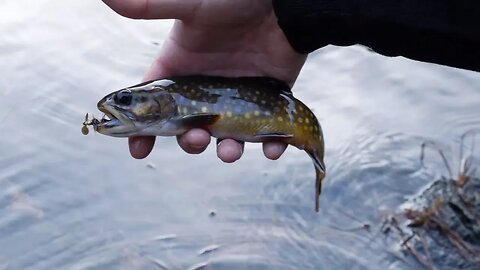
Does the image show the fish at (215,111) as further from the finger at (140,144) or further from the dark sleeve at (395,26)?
the dark sleeve at (395,26)

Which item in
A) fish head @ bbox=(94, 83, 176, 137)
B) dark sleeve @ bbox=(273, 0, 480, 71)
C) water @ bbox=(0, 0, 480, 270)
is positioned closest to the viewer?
dark sleeve @ bbox=(273, 0, 480, 71)

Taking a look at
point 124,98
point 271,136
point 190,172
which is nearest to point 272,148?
point 271,136

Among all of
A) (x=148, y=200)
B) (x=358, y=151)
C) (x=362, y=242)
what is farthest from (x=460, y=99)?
(x=148, y=200)

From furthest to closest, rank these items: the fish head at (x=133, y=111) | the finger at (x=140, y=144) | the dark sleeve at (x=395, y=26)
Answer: the finger at (x=140, y=144) < the fish head at (x=133, y=111) < the dark sleeve at (x=395, y=26)

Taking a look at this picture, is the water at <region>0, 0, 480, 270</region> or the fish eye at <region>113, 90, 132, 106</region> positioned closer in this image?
the fish eye at <region>113, 90, 132, 106</region>

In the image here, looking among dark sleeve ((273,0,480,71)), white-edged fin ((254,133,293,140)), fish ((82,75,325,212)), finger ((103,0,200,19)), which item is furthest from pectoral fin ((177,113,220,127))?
dark sleeve ((273,0,480,71))

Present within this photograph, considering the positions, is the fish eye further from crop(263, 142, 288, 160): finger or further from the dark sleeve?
the dark sleeve

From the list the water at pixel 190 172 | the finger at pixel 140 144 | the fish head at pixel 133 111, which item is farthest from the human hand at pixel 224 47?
the water at pixel 190 172

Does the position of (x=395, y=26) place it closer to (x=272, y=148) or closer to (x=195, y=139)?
(x=272, y=148)
